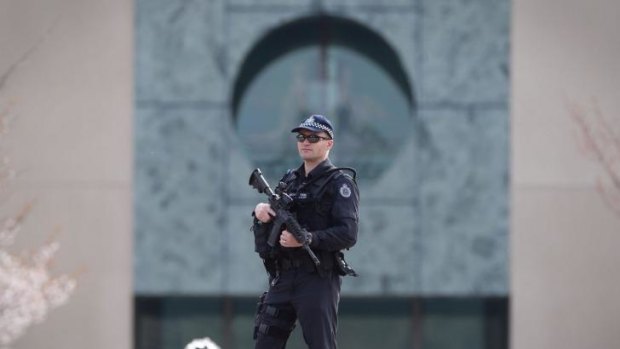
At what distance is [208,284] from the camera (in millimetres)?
15828

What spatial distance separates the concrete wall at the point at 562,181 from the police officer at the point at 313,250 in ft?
27.3

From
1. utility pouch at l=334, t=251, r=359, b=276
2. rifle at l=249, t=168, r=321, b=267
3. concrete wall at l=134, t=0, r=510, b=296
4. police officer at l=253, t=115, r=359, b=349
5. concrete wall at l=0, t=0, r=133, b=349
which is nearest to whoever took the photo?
rifle at l=249, t=168, r=321, b=267

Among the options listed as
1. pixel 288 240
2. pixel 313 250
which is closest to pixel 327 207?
pixel 313 250

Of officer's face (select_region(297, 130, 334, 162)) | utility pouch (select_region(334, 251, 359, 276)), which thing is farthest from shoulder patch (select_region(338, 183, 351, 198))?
utility pouch (select_region(334, 251, 359, 276))

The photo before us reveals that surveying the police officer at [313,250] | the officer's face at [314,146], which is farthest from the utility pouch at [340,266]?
the officer's face at [314,146]

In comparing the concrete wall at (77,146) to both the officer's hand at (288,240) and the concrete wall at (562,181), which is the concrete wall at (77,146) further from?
the officer's hand at (288,240)

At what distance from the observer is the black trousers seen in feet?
24.9

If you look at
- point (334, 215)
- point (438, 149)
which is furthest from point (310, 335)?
point (438, 149)

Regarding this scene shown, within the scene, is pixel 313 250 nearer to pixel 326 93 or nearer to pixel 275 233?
pixel 275 233

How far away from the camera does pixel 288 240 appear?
24.5ft

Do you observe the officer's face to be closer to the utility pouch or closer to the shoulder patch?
the shoulder patch

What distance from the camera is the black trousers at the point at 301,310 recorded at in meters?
7.59

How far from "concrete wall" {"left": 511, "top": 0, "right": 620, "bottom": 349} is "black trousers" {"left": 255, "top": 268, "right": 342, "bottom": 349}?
836cm

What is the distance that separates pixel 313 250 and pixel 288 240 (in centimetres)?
23
